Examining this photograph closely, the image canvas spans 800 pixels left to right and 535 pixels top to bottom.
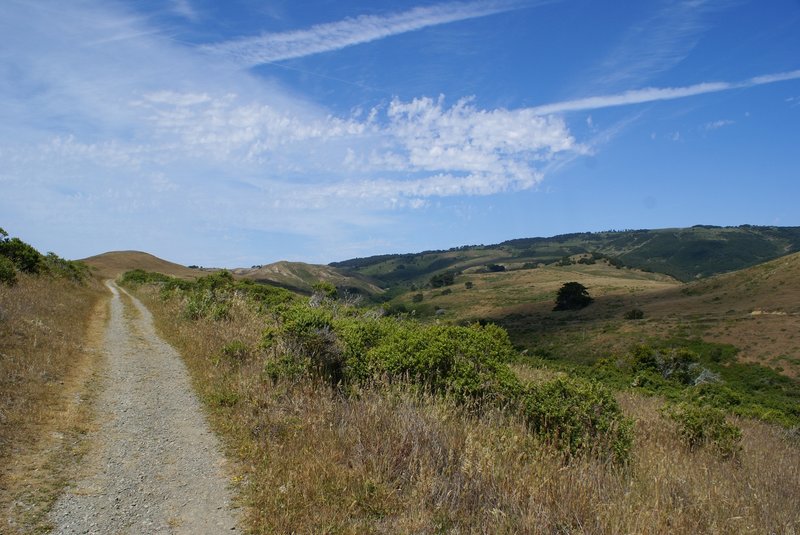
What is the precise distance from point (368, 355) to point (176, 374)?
5028mm

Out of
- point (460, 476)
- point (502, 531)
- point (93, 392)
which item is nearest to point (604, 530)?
point (502, 531)

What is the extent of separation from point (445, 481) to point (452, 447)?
591mm

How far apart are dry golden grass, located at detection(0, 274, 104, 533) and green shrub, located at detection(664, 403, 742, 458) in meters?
9.60

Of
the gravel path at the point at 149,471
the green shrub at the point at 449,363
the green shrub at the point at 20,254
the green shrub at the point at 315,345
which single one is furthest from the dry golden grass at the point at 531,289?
the gravel path at the point at 149,471

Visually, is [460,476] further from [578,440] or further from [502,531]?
[578,440]

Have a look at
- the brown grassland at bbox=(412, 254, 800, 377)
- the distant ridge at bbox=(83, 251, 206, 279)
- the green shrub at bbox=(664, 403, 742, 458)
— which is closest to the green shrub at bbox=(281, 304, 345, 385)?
the green shrub at bbox=(664, 403, 742, 458)

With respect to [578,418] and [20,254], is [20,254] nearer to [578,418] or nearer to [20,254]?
[20,254]

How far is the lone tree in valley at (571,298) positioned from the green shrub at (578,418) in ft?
310

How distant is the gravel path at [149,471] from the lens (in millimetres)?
4438

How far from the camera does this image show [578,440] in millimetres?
6145

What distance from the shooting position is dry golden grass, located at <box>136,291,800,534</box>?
13.6 ft

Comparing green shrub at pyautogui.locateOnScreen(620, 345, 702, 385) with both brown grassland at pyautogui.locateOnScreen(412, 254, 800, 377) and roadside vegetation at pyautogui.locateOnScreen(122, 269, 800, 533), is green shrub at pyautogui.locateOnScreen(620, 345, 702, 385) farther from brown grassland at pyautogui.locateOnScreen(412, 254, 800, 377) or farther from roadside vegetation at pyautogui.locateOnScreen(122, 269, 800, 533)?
roadside vegetation at pyautogui.locateOnScreen(122, 269, 800, 533)

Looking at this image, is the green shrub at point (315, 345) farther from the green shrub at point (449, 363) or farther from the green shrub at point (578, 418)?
the green shrub at point (578, 418)

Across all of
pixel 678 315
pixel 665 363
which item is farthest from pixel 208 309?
pixel 678 315
